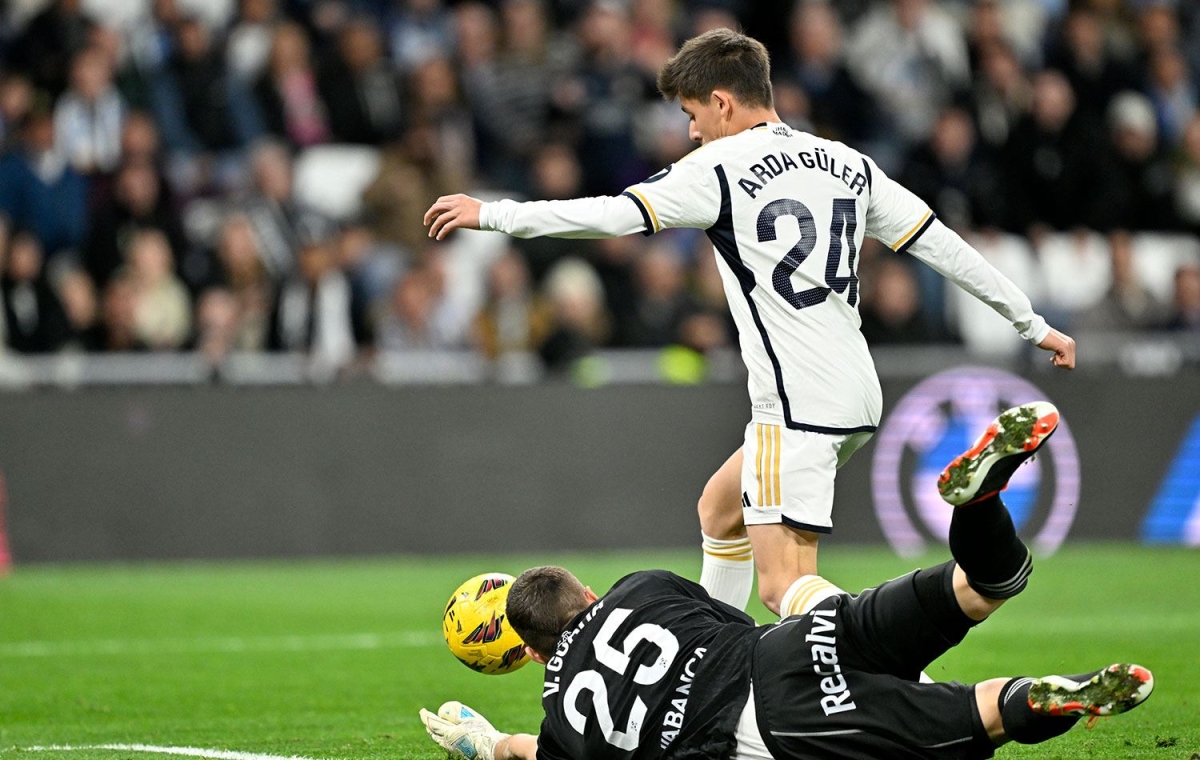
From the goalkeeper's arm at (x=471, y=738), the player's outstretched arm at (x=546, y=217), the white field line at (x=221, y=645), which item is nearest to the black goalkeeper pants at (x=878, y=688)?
the goalkeeper's arm at (x=471, y=738)

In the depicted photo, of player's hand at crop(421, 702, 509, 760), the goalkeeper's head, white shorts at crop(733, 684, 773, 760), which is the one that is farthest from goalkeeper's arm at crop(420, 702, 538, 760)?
white shorts at crop(733, 684, 773, 760)

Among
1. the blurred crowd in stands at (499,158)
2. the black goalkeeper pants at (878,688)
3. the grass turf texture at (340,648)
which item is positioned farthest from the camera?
the blurred crowd in stands at (499,158)

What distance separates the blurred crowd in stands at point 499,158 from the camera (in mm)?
14062

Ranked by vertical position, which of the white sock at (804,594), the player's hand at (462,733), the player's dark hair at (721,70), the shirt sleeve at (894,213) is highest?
the player's dark hair at (721,70)

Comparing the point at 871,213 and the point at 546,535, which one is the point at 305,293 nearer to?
the point at 546,535

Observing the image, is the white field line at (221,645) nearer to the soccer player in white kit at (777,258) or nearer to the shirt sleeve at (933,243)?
the soccer player in white kit at (777,258)

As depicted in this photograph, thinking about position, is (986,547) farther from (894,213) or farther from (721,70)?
(721,70)

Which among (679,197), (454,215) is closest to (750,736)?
(679,197)

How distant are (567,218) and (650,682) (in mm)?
1548

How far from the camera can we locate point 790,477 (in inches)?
230

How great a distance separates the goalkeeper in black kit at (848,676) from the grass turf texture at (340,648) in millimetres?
1267

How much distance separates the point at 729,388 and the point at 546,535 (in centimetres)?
195

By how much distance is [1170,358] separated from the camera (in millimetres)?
15492

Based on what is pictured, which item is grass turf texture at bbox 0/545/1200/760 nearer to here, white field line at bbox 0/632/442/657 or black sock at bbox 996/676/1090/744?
white field line at bbox 0/632/442/657
